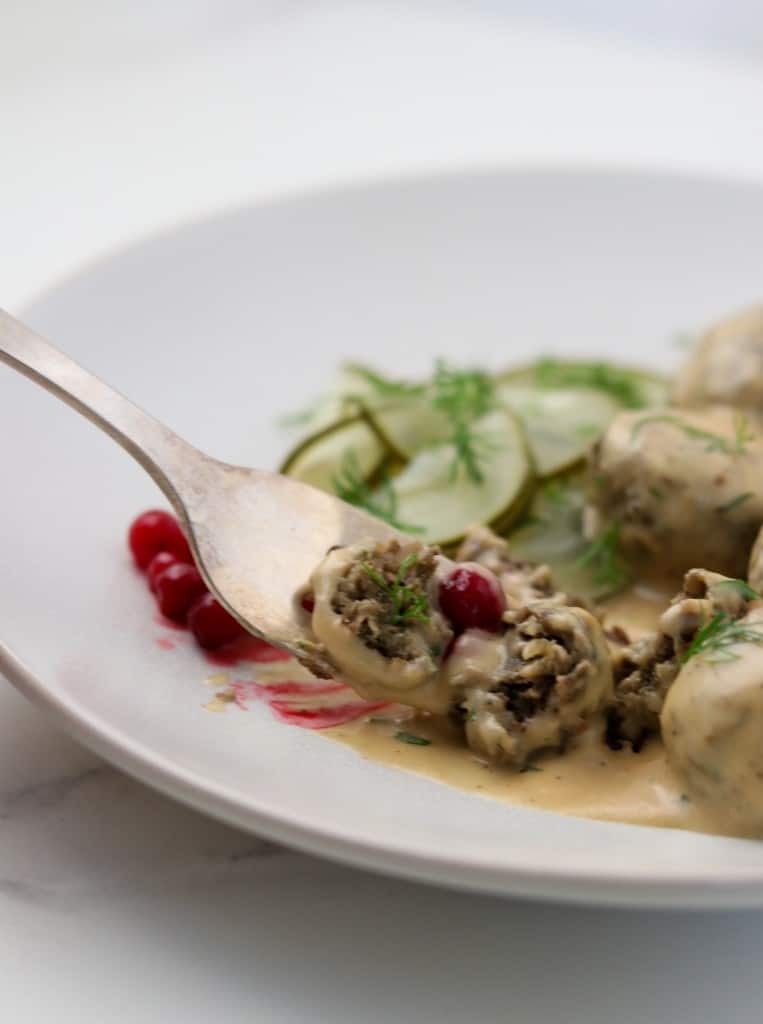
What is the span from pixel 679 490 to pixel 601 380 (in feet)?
3.97

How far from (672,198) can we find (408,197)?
3.53ft

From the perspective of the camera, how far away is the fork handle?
3.83 m

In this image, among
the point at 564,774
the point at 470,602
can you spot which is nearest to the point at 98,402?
the point at 470,602

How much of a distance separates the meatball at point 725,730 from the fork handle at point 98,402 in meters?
1.37

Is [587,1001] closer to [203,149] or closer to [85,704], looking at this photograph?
[85,704]

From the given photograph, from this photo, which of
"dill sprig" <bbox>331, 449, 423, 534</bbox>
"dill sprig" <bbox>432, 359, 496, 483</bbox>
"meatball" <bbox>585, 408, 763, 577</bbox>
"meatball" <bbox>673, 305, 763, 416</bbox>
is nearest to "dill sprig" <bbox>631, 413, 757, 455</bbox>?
"meatball" <bbox>585, 408, 763, 577</bbox>

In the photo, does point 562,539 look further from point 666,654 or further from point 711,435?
point 666,654

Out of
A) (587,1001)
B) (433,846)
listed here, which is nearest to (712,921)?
(587,1001)

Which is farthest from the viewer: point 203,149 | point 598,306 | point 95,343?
point 203,149

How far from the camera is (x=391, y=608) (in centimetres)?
367

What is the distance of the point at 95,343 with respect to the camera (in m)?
5.17

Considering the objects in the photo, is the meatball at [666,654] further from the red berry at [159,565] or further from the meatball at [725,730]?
the red berry at [159,565]

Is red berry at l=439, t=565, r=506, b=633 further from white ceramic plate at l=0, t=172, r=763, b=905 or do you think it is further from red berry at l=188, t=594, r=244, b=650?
red berry at l=188, t=594, r=244, b=650

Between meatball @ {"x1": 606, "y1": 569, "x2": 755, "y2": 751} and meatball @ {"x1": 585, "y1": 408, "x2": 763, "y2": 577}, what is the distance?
28.9 inches
